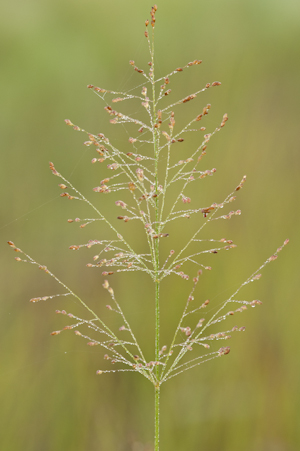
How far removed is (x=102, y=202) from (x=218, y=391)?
59cm

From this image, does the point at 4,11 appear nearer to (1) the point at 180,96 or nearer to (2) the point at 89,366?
(1) the point at 180,96

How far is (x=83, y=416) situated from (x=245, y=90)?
0.98m

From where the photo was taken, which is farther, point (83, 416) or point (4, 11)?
point (4, 11)

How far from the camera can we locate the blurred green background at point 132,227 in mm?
1203

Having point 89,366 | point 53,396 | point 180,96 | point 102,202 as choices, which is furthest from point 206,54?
point 53,396

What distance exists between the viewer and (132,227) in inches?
48.8

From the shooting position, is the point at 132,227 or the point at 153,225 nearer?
the point at 153,225

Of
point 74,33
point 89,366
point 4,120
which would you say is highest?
point 74,33

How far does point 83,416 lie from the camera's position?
1.20m

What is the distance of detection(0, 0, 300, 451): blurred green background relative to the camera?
1.20 metres

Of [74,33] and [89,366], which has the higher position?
[74,33]

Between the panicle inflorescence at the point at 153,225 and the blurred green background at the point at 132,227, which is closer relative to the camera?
the panicle inflorescence at the point at 153,225

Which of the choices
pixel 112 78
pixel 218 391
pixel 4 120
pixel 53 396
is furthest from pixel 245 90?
pixel 53 396

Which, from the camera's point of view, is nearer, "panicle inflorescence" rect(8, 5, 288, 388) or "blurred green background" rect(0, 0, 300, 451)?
"panicle inflorescence" rect(8, 5, 288, 388)
